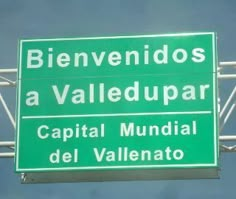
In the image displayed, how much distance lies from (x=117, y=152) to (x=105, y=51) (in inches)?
65.2

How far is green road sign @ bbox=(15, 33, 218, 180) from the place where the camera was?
17750 mm

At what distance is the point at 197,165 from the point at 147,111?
3.78ft

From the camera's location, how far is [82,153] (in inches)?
706

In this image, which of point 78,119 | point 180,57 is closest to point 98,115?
point 78,119

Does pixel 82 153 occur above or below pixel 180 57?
below

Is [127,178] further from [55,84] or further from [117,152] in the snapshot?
[55,84]

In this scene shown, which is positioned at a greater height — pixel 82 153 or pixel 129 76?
pixel 129 76

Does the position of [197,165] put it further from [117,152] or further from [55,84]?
[55,84]

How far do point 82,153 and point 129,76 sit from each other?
139cm

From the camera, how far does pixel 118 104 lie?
18.1 meters

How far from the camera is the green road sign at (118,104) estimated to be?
17750 millimetres

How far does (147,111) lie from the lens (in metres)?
18.0

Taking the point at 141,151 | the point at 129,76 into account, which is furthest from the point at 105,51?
the point at 141,151

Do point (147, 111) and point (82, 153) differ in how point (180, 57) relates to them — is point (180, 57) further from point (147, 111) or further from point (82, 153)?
point (82, 153)
